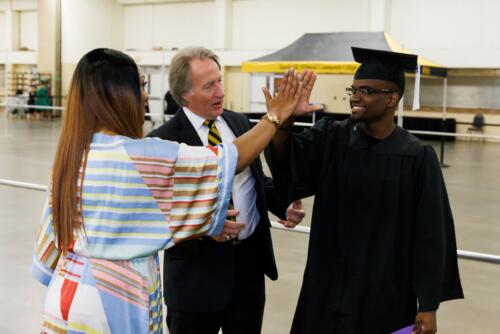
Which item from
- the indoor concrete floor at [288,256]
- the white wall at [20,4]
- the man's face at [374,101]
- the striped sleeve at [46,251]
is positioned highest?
the white wall at [20,4]

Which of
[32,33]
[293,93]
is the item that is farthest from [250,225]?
[32,33]

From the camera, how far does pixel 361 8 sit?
2409cm

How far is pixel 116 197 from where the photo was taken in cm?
183

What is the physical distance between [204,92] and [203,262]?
2.20 ft

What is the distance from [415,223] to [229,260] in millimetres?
733

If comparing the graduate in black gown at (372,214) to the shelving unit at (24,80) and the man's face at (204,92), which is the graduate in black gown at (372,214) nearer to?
the man's face at (204,92)

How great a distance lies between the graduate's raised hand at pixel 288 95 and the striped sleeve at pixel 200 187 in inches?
9.3

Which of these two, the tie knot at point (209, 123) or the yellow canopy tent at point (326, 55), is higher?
the yellow canopy tent at point (326, 55)

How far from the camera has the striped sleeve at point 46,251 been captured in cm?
199

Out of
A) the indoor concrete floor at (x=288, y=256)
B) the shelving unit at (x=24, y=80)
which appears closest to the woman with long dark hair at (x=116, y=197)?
the indoor concrete floor at (x=288, y=256)

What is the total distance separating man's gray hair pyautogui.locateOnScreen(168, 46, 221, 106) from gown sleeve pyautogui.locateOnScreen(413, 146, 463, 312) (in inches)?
37.6

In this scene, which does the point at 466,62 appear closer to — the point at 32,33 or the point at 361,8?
the point at 361,8

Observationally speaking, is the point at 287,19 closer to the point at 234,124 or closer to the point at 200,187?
the point at 234,124

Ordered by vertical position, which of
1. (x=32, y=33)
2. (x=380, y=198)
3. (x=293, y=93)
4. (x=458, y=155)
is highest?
(x=32, y=33)
